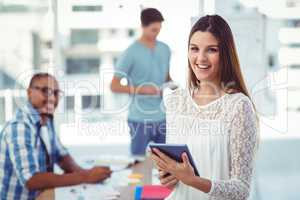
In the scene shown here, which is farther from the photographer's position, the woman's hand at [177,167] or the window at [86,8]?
the window at [86,8]

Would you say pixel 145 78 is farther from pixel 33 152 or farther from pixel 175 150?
pixel 175 150

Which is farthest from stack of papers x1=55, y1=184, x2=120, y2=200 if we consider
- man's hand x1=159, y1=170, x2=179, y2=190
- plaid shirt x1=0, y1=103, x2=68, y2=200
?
man's hand x1=159, y1=170, x2=179, y2=190

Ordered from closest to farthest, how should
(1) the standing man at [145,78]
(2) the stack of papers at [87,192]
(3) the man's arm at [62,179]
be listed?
1. (2) the stack of papers at [87,192]
2. (3) the man's arm at [62,179]
3. (1) the standing man at [145,78]

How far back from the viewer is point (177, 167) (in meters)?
1.29

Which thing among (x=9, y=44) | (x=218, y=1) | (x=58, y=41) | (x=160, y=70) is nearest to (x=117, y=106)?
(x=160, y=70)

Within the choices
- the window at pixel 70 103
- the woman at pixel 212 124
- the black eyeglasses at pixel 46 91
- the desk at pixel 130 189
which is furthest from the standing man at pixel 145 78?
the woman at pixel 212 124

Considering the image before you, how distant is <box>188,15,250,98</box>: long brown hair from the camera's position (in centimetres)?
134

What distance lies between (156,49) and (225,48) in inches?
40.9

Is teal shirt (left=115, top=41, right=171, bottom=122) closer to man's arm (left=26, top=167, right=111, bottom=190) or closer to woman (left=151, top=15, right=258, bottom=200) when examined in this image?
man's arm (left=26, top=167, right=111, bottom=190)

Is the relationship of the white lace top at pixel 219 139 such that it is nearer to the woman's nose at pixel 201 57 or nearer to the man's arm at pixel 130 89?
the woman's nose at pixel 201 57

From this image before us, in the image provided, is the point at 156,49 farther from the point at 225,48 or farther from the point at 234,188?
the point at 234,188

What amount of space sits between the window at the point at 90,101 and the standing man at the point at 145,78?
179 millimetres

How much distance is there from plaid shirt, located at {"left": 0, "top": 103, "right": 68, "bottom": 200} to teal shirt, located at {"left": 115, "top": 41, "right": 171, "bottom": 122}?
1.74 ft

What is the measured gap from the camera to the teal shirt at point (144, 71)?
233 centimetres
